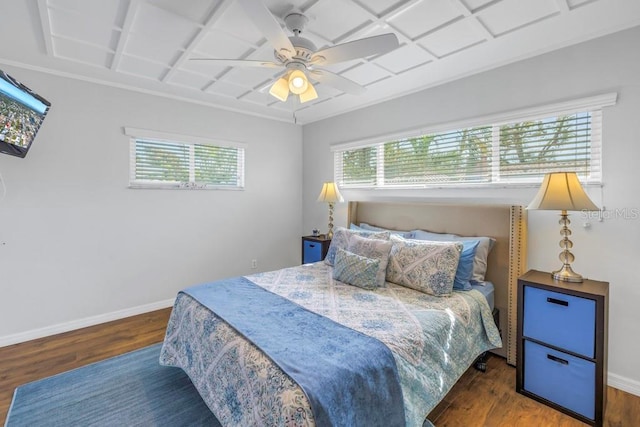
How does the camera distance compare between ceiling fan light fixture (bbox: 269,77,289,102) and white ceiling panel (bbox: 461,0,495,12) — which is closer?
white ceiling panel (bbox: 461,0,495,12)

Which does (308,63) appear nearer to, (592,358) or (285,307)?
(285,307)

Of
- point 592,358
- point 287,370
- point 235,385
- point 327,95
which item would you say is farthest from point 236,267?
point 592,358

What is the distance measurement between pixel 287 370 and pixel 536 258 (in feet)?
7.74

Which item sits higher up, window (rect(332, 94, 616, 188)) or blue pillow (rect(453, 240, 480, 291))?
window (rect(332, 94, 616, 188))

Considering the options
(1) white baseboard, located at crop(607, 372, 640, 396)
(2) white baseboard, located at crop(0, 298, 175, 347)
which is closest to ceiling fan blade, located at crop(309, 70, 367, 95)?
(1) white baseboard, located at crop(607, 372, 640, 396)

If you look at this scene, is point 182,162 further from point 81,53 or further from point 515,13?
point 515,13

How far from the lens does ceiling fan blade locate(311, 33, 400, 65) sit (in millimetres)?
1777

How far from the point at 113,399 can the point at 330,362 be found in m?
1.74

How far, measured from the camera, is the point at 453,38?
232 centimetres

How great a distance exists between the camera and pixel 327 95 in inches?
142

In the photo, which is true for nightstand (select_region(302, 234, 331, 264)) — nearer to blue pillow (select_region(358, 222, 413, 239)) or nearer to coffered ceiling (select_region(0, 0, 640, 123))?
blue pillow (select_region(358, 222, 413, 239))

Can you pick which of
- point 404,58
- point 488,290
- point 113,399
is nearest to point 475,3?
point 404,58

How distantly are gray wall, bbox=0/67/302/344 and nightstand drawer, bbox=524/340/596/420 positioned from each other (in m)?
3.43

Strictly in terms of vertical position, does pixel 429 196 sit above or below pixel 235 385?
above
